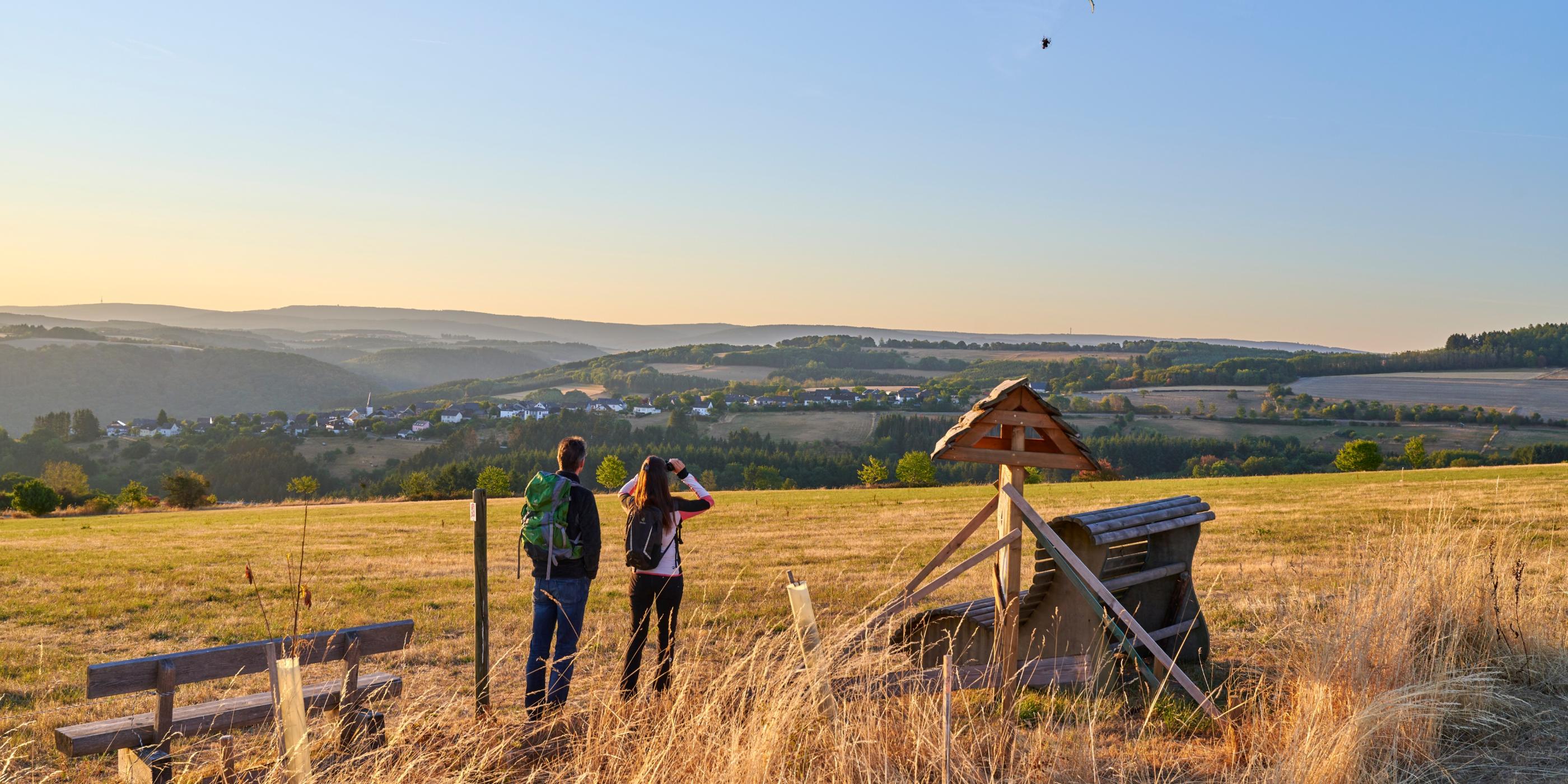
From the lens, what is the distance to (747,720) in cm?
509

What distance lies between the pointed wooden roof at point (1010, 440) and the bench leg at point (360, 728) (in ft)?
13.1

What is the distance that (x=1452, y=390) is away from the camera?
399 feet

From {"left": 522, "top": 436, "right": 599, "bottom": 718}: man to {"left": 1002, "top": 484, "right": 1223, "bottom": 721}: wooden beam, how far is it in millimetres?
2971

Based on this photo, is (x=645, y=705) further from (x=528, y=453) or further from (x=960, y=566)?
(x=528, y=453)

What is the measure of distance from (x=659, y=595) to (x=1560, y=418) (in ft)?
426

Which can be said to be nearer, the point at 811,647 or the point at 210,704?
the point at 811,647

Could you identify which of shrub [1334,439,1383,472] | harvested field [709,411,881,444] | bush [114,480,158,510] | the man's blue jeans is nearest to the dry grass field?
the man's blue jeans

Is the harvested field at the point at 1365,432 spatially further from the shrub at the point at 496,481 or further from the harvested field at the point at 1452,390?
the shrub at the point at 496,481

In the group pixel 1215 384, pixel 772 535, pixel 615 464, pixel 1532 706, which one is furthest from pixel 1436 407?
pixel 1532 706

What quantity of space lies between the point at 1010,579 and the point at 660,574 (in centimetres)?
249

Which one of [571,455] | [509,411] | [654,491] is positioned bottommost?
[509,411]

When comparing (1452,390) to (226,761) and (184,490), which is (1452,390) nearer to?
(184,490)

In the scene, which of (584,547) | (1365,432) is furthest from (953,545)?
(1365,432)

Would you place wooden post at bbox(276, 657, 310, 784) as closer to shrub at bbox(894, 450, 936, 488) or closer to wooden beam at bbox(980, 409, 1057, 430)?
wooden beam at bbox(980, 409, 1057, 430)
